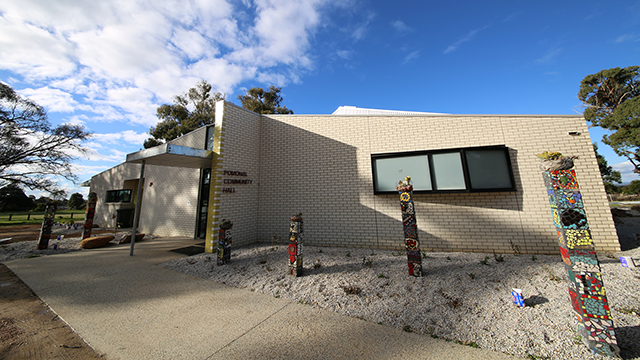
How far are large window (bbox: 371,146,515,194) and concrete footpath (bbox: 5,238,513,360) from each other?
439cm

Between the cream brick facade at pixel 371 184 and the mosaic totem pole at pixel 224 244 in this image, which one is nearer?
the mosaic totem pole at pixel 224 244

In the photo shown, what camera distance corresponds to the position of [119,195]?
15180 millimetres

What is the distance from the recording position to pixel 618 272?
3.88 m

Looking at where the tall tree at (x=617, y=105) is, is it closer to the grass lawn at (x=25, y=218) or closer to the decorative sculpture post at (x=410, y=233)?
the decorative sculpture post at (x=410, y=233)

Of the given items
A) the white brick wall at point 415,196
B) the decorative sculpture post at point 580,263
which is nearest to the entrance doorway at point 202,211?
the white brick wall at point 415,196

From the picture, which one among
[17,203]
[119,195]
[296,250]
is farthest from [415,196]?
[17,203]

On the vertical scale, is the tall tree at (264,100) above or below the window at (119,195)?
above

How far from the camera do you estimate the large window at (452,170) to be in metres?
5.72

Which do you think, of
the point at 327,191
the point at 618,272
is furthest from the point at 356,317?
the point at 618,272

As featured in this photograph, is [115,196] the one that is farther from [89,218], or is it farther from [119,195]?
[89,218]

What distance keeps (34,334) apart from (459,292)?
19.3 ft

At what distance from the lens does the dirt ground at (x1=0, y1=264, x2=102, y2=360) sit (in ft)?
7.86

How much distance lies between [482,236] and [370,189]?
3164 mm

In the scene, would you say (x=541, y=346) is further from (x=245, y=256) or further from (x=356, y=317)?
(x=245, y=256)
